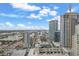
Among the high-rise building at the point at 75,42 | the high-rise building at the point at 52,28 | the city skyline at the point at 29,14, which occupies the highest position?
the city skyline at the point at 29,14

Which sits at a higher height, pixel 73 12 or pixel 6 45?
pixel 73 12

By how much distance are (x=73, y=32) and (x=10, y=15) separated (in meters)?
0.88

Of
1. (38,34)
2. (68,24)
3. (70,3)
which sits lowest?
(38,34)

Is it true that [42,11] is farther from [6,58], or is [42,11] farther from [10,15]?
[6,58]

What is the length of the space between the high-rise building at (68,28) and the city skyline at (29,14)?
0.07 metres

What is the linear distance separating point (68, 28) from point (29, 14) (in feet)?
1.84

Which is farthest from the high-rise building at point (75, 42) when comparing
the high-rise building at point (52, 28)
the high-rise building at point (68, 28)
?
the high-rise building at point (52, 28)

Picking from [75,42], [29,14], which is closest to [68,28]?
[75,42]

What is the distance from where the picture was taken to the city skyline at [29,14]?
1991 mm

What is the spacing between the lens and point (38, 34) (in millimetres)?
2031

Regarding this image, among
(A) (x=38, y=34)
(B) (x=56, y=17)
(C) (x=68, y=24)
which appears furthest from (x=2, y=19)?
(C) (x=68, y=24)

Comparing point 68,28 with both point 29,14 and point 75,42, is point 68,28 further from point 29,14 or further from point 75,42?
point 29,14

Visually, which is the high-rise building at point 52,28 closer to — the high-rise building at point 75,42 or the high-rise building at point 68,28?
the high-rise building at point 68,28

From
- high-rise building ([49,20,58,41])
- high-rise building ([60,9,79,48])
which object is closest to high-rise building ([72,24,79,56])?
high-rise building ([60,9,79,48])
